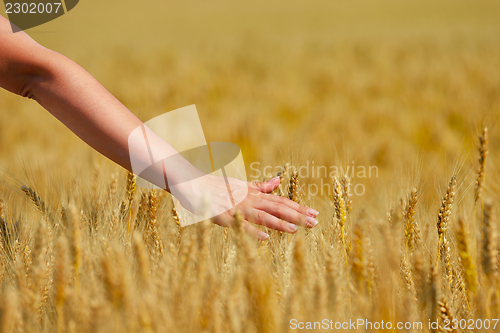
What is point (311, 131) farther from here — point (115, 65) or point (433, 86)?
point (115, 65)

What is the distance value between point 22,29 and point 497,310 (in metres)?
1.02

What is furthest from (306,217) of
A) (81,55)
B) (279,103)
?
(81,55)

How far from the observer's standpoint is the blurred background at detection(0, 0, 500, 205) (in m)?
2.58

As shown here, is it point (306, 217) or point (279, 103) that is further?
point (279, 103)

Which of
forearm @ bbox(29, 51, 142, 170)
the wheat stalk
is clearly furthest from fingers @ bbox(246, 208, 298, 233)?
the wheat stalk

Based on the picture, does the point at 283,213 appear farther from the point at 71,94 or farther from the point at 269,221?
the point at 71,94

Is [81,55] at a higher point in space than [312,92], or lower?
higher

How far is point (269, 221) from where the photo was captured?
0.92 meters

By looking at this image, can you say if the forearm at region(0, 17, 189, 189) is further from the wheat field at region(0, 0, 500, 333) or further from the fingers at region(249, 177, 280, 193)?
the fingers at region(249, 177, 280, 193)

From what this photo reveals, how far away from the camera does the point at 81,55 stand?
18.5 ft

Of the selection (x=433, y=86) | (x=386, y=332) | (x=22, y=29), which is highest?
(x=433, y=86)

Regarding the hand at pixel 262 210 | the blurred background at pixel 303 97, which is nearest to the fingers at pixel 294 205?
the hand at pixel 262 210

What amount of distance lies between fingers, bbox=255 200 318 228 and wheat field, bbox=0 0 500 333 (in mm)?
62

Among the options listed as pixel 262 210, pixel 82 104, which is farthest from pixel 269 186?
pixel 82 104
